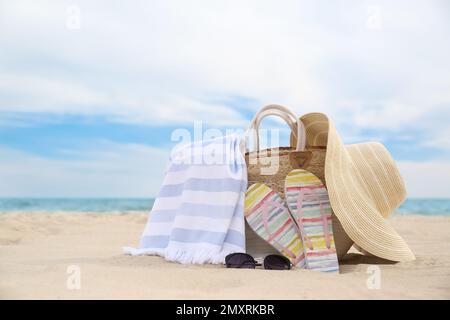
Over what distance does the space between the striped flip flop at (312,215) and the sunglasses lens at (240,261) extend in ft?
1.06

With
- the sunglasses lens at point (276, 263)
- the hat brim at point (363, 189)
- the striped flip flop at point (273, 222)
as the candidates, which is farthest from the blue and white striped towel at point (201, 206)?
the hat brim at point (363, 189)

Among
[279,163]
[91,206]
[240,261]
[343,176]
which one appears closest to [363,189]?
[343,176]

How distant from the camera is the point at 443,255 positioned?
353 cm

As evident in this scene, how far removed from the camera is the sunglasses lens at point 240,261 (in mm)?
2773

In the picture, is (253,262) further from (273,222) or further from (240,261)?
(273,222)

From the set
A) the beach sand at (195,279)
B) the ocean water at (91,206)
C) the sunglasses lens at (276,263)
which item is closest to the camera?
the beach sand at (195,279)

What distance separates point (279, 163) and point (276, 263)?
0.64m

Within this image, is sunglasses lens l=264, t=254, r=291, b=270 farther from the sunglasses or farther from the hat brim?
the hat brim

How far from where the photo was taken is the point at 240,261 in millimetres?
2799

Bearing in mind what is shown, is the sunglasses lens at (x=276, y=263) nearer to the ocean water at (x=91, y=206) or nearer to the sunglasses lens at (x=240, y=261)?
the sunglasses lens at (x=240, y=261)

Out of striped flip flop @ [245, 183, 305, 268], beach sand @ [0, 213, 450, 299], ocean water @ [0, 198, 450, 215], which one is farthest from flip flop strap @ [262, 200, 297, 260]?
ocean water @ [0, 198, 450, 215]

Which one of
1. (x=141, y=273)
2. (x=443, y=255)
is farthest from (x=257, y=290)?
(x=443, y=255)
